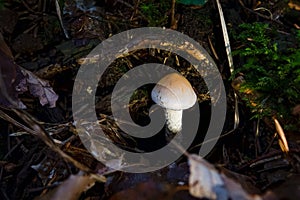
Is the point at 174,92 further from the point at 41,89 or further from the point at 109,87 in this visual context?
the point at 41,89

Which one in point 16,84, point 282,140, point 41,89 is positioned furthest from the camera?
point 41,89

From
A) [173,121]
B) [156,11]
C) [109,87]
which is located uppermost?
[156,11]

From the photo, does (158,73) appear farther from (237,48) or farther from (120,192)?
(120,192)

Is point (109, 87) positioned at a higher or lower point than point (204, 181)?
lower

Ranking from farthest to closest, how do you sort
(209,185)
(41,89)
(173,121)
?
(173,121) → (41,89) → (209,185)

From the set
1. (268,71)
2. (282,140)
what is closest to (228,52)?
(268,71)

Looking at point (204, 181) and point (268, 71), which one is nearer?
point (204, 181)

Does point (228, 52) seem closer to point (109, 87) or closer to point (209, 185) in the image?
point (109, 87)

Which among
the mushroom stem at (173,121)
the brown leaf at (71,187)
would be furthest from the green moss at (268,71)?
the brown leaf at (71,187)
